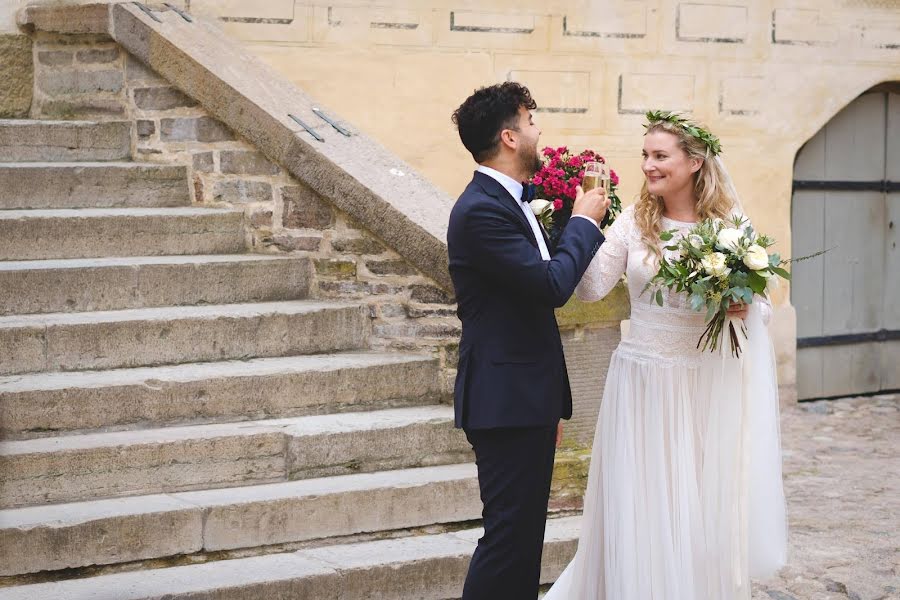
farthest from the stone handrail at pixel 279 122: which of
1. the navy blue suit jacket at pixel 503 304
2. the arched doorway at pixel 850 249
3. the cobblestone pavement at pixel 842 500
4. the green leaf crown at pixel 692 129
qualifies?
the arched doorway at pixel 850 249

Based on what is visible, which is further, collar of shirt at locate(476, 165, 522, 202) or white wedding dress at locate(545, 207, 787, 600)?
white wedding dress at locate(545, 207, 787, 600)

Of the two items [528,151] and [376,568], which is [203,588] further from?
[528,151]

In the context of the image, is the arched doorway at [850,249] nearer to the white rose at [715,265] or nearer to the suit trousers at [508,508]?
the white rose at [715,265]

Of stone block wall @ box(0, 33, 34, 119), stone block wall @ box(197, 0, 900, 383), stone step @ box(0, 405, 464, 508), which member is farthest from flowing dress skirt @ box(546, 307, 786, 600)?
stone block wall @ box(0, 33, 34, 119)

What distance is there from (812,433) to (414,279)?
390 centimetres

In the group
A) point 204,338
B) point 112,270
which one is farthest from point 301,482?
point 112,270

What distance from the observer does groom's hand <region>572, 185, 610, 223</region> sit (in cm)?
395

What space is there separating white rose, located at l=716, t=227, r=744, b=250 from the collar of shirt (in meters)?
0.61

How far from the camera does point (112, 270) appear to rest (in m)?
5.74

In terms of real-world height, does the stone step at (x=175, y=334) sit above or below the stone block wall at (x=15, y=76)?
below

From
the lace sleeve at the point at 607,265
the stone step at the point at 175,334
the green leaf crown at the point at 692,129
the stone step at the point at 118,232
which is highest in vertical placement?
the green leaf crown at the point at 692,129

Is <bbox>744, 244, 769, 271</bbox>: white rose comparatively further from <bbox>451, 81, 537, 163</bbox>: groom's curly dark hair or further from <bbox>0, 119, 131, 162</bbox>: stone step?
<bbox>0, 119, 131, 162</bbox>: stone step

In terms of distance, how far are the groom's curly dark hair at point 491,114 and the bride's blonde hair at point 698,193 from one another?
52 cm

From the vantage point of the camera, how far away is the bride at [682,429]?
4133 millimetres
